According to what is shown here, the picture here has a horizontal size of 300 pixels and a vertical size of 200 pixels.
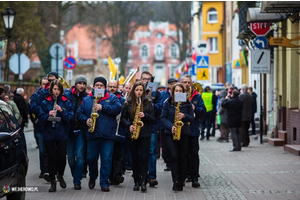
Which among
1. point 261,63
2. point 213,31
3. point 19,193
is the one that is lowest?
point 19,193

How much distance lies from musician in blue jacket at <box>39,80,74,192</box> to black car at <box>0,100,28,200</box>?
1.48 metres

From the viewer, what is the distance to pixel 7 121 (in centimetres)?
745

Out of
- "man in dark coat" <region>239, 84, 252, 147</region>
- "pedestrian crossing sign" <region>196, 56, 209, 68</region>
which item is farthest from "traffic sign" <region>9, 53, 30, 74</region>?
"man in dark coat" <region>239, 84, 252, 147</region>

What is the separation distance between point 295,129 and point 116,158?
797 cm

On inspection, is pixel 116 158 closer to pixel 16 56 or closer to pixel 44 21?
pixel 16 56

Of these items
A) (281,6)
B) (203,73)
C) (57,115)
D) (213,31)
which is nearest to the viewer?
(57,115)

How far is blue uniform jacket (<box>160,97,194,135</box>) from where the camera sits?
30.9 feet

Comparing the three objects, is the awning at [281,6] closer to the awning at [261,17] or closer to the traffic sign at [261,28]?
the awning at [261,17]

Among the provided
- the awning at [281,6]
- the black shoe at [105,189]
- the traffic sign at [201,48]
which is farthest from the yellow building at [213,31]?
the black shoe at [105,189]

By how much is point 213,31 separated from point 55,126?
145 ft

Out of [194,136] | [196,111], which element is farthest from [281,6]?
[194,136]

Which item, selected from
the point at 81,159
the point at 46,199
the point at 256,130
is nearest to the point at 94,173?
the point at 81,159

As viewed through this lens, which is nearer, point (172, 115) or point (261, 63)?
point (172, 115)

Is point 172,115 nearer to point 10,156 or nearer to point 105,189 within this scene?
point 105,189
